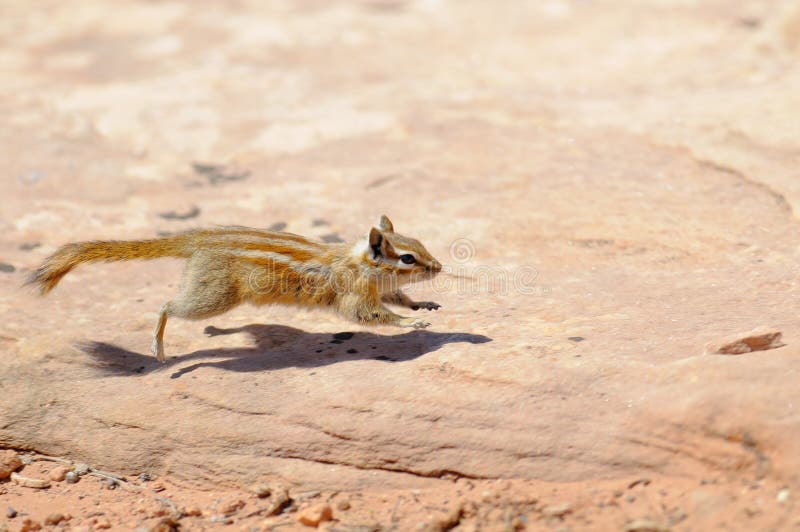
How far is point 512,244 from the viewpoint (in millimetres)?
6898

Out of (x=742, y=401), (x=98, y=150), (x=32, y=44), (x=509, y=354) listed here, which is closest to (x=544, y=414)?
(x=509, y=354)

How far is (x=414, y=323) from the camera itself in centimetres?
576

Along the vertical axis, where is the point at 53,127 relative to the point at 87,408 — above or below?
above

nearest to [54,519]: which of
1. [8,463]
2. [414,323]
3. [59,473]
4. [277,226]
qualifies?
[59,473]

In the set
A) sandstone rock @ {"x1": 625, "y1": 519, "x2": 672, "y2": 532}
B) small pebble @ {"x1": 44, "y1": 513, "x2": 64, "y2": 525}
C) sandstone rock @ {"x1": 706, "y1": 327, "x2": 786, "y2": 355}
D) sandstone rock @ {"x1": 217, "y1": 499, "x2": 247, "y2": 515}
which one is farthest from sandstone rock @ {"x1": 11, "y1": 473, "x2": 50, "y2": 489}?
sandstone rock @ {"x1": 706, "y1": 327, "x2": 786, "y2": 355}

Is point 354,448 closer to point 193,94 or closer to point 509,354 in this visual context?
point 509,354

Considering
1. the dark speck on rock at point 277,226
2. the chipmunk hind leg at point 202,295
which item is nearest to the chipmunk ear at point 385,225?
the chipmunk hind leg at point 202,295

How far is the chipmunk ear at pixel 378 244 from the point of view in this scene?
5789mm

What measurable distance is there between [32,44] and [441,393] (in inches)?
422

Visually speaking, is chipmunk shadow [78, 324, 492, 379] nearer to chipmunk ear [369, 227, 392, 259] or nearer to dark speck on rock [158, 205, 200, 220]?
chipmunk ear [369, 227, 392, 259]

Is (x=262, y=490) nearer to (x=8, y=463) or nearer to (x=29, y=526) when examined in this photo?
(x=29, y=526)

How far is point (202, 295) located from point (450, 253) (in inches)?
81.8

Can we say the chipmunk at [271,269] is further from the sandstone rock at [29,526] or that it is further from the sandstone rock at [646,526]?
the sandstone rock at [646,526]

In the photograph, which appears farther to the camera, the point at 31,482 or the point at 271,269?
the point at 271,269
